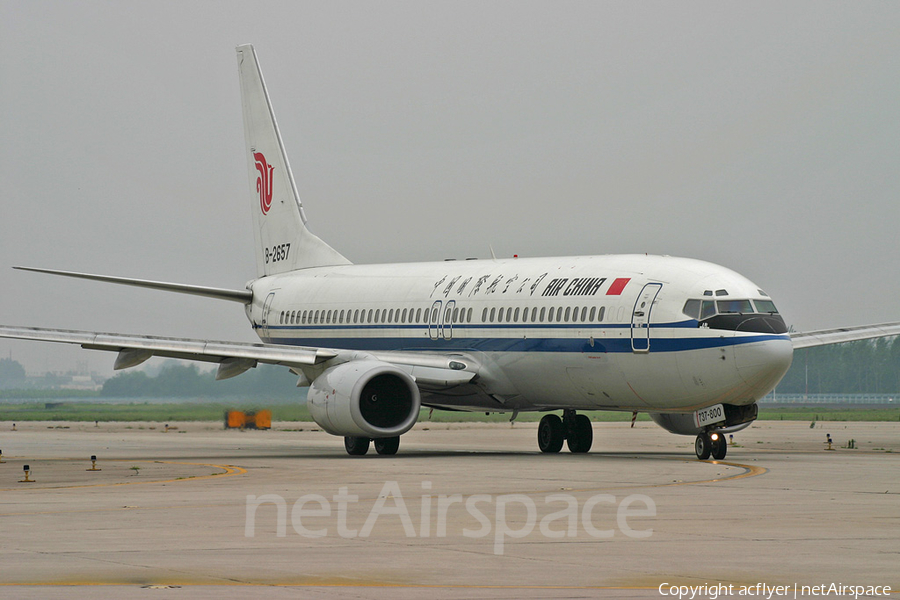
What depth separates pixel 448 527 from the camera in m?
13.8

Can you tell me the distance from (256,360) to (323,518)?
579 inches

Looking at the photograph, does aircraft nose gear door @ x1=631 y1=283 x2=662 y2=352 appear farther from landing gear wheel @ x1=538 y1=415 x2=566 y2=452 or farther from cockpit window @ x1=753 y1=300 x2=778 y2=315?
landing gear wheel @ x1=538 y1=415 x2=566 y2=452

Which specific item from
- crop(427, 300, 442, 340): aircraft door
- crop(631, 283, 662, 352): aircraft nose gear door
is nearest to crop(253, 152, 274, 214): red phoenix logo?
crop(427, 300, 442, 340): aircraft door

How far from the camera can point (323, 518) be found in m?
14.6

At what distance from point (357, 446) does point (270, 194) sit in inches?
560

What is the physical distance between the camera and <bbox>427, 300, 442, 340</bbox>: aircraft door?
31.1 metres

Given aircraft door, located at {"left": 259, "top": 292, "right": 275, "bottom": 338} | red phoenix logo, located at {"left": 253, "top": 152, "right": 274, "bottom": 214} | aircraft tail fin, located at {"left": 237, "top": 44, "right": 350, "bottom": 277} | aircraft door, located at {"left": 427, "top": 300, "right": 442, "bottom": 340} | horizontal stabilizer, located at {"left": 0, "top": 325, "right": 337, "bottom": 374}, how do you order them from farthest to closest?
red phoenix logo, located at {"left": 253, "top": 152, "right": 274, "bottom": 214} < aircraft tail fin, located at {"left": 237, "top": 44, "right": 350, "bottom": 277} < aircraft door, located at {"left": 259, "top": 292, "right": 275, "bottom": 338} < aircraft door, located at {"left": 427, "top": 300, "right": 442, "bottom": 340} < horizontal stabilizer, located at {"left": 0, "top": 325, "right": 337, "bottom": 374}

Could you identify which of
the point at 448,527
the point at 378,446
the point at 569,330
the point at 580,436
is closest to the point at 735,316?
the point at 569,330

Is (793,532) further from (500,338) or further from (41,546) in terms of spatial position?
(500,338)

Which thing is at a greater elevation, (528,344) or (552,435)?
(528,344)

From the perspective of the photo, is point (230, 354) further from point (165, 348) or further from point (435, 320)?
point (435, 320)

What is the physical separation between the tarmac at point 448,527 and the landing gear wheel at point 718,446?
34 cm

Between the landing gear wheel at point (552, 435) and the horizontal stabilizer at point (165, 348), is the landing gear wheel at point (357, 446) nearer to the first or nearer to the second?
the horizontal stabilizer at point (165, 348)

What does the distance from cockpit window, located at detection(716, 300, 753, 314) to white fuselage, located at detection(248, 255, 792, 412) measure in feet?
0.24
